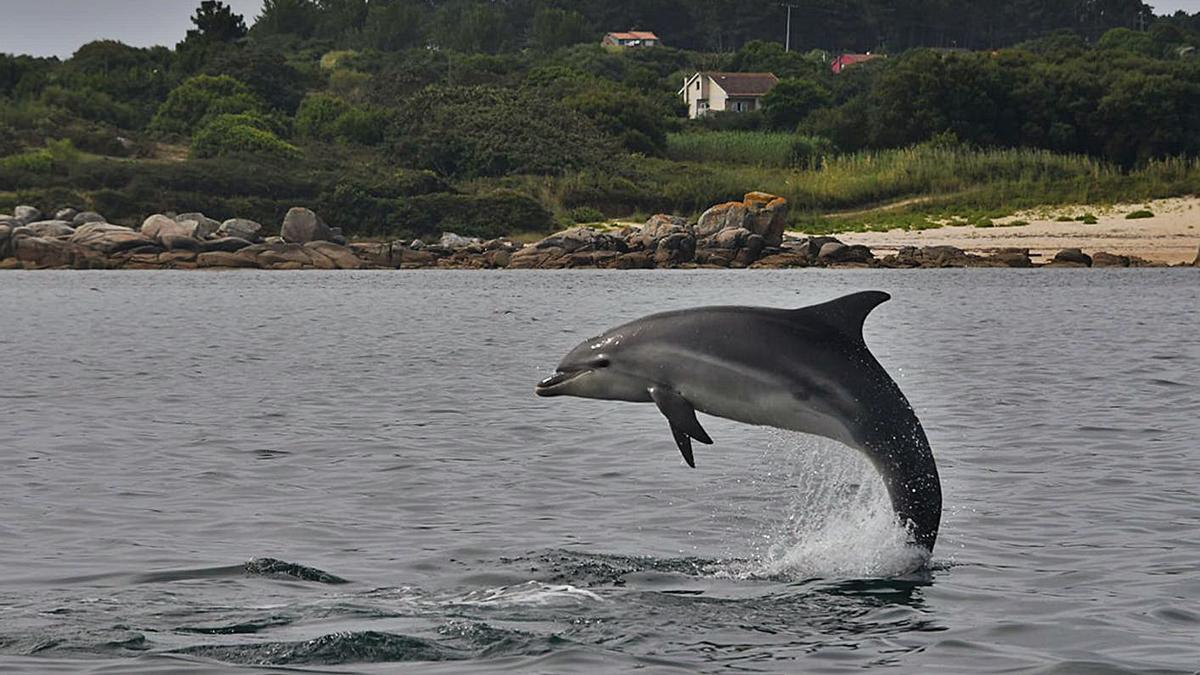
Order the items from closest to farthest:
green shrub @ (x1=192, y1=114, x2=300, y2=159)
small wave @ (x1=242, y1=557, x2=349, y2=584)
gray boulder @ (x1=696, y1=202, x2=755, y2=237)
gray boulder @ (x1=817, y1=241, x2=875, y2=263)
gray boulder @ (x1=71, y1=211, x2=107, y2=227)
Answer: small wave @ (x1=242, y1=557, x2=349, y2=584), gray boulder @ (x1=817, y1=241, x2=875, y2=263), gray boulder @ (x1=696, y1=202, x2=755, y2=237), gray boulder @ (x1=71, y1=211, x2=107, y2=227), green shrub @ (x1=192, y1=114, x2=300, y2=159)

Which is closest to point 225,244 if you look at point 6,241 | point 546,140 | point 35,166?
point 6,241

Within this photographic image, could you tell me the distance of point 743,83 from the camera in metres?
126

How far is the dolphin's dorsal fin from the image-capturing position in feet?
29.9

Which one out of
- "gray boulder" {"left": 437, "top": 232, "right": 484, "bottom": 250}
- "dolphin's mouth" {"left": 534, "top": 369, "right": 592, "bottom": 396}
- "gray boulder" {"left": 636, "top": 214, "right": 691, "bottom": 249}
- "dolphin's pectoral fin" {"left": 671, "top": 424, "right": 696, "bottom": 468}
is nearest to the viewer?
"dolphin's pectoral fin" {"left": 671, "top": 424, "right": 696, "bottom": 468}

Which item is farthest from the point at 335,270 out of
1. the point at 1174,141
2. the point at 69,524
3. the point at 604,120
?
the point at 69,524

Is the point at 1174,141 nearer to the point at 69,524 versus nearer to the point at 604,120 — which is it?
the point at 604,120

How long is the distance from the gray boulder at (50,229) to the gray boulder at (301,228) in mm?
8468

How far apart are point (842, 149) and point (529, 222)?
747 inches

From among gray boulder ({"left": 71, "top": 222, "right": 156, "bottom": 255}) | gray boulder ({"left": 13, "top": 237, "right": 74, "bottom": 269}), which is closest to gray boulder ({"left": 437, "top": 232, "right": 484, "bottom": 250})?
gray boulder ({"left": 71, "top": 222, "right": 156, "bottom": 255})

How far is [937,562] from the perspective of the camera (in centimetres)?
1090

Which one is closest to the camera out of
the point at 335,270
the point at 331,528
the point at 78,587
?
the point at 78,587

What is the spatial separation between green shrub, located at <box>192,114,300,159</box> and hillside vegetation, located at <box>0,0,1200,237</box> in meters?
0.11

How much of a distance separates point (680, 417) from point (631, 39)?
172614 millimetres

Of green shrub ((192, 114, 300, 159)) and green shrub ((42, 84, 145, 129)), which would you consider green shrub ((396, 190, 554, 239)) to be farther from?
green shrub ((42, 84, 145, 129))
